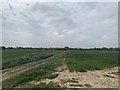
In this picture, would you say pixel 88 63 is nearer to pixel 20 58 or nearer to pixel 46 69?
pixel 46 69

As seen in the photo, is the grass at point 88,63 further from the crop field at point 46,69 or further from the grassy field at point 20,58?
the grassy field at point 20,58

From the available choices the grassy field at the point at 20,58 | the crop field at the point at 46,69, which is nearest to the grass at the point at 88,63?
the crop field at the point at 46,69

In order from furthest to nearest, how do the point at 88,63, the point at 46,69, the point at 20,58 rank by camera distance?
the point at 20,58 → the point at 88,63 → the point at 46,69

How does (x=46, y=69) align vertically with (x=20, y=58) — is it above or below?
below

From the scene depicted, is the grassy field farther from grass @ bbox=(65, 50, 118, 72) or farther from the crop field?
grass @ bbox=(65, 50, 118, 72)

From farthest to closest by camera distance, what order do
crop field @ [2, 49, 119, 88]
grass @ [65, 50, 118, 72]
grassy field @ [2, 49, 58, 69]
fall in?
grassy field @ [2, 49, 58, 69] < grass @ [65, 50, 118, 72] < crop field @ [2, 49, 119, 88]

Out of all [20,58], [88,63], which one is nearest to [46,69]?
[88,63]

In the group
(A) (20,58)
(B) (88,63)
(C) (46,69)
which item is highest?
(A) (20,58)

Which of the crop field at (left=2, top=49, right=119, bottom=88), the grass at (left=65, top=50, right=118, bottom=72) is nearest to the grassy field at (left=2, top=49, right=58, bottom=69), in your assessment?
the crop field at (left=2, top=49, right=119, bottom=88)

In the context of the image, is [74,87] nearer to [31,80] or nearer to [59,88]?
[59,88]

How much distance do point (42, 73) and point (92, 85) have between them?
5.60 m

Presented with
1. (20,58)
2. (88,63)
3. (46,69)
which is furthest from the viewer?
(20,58)

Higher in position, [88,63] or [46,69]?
[88,63]

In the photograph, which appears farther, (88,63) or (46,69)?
(88,63)
